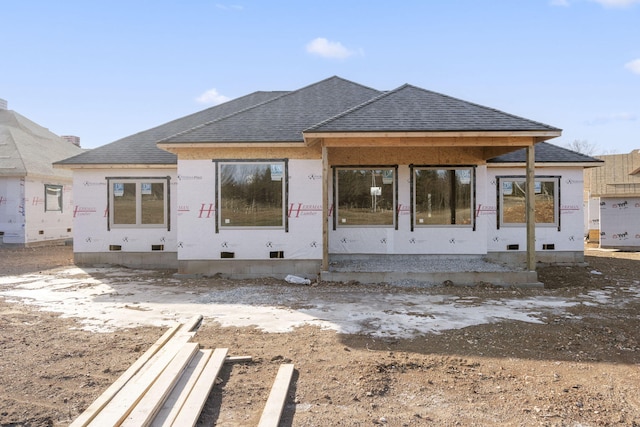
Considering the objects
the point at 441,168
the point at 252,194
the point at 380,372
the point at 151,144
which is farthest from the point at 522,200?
the point at 151,144

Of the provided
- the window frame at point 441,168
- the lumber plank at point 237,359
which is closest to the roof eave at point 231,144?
the window frame at point 441,168

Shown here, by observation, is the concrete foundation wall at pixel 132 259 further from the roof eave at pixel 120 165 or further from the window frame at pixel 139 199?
the roof eave at pixel 120 165

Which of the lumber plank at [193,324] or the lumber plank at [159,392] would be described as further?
the lumber plank at [193,324]

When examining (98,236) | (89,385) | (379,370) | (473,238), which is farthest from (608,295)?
(98,236)

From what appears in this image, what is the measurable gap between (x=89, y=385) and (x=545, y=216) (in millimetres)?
13191

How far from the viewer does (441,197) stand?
1216 centimetres

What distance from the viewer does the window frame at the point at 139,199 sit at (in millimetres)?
13227

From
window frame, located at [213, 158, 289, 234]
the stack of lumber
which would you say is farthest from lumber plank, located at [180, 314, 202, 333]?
window frame, located at [213, 158, 289, 234]

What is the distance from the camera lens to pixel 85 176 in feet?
44.3

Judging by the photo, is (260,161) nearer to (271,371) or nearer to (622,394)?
(271,371)

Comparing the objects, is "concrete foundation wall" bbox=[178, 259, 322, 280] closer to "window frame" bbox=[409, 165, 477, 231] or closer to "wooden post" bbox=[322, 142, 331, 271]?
"wooden post" bbox=[322, 142, 331, 271]

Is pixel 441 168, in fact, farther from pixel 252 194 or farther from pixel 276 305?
pixel 276 305

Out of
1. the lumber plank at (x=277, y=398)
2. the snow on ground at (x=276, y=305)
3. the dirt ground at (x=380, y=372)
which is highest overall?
the snow on ground at (x=276, y=305)

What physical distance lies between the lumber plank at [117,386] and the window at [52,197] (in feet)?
53.7
